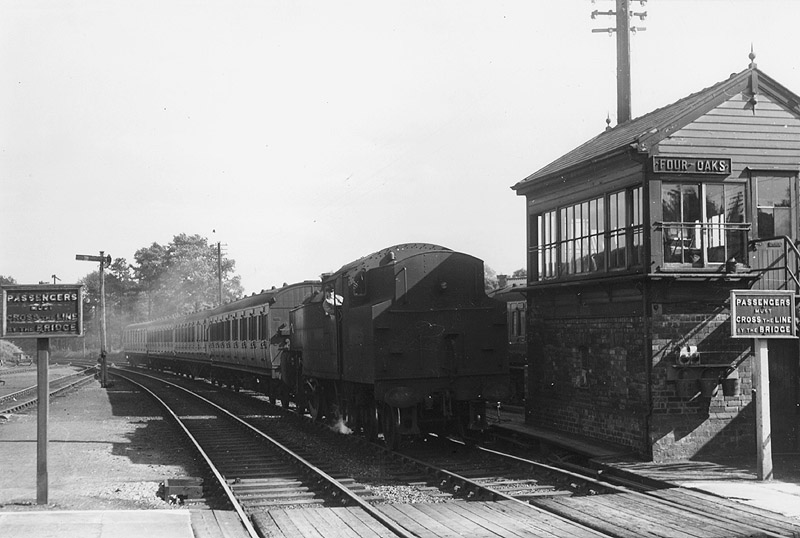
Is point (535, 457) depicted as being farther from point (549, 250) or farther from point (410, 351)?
point (549, 250)

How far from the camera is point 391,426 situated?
14.9m

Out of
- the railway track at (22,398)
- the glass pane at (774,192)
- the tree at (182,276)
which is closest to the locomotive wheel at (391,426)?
the glass pane at (774,192)

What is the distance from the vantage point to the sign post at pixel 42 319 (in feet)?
34.7

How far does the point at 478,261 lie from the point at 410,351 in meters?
2.29

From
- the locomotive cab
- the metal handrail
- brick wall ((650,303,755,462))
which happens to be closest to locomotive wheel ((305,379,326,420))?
the locomotive cab

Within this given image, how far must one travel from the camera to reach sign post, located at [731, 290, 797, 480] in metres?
11.7

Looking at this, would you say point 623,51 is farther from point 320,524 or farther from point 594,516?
point 320,524

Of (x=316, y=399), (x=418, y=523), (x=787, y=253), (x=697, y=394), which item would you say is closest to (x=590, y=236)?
(x=787, y=253)

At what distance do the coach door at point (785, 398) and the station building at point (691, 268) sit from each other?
0.02 metres

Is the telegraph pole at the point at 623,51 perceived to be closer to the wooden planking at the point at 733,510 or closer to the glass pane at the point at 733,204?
the glass pane at the point at 733,204

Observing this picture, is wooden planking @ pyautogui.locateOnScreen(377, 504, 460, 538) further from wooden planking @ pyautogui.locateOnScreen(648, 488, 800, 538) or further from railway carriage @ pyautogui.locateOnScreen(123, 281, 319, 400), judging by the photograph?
railway carriage @ pyautogui.locateOnScreen(123, 281, 319, 400)

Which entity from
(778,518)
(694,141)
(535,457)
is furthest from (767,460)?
(694,141)

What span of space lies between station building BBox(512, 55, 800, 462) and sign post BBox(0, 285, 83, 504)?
8.13 metres

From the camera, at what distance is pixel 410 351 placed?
14641mm
